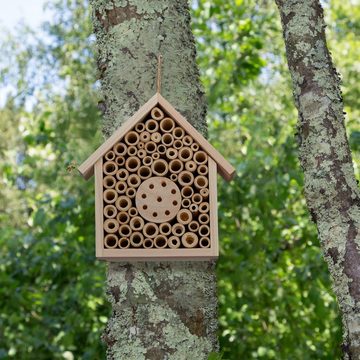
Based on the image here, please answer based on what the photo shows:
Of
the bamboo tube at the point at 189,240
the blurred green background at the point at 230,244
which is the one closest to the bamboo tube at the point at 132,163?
the bamboo tube at the point at 189,240

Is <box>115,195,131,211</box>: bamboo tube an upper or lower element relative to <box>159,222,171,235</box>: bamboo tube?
upper

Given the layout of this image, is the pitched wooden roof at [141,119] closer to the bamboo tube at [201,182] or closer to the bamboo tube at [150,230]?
the bamboo tube at [201,182]

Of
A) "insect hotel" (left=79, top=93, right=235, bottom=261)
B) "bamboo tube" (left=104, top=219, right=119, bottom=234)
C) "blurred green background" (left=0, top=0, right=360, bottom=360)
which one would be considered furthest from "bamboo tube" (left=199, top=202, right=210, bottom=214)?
"blurred green background" (left=0, top=0, right=360, bottom=360)

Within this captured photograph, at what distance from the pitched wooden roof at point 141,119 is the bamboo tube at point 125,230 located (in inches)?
6.6

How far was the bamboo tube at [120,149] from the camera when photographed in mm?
1739

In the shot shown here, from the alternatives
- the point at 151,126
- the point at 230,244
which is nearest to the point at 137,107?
the point at 151,126

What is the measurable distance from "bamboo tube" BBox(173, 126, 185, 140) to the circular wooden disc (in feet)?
0.35

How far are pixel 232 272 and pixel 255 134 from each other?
2.45 ft

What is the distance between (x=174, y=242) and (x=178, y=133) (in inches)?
10.5

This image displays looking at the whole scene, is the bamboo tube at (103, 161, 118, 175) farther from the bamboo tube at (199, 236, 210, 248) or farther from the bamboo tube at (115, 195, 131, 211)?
the bamboo tube at (199, 236, 210, 248)

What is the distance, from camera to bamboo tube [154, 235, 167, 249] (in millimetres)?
1683

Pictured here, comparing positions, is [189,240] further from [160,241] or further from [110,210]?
[110,210]

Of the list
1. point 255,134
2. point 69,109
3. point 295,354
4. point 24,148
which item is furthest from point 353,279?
point 24,148

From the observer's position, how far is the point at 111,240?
170cm
